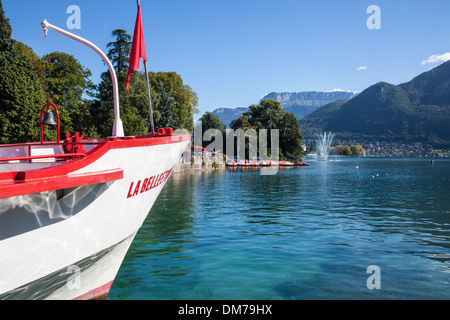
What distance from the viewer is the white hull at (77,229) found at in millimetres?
5746

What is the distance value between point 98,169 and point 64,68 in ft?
176

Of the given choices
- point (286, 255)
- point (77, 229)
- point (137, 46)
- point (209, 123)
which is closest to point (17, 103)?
point (137, 46)

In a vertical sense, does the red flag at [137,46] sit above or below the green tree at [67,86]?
below

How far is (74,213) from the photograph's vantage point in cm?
648

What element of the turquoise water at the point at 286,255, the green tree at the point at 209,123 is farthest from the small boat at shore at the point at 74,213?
the green tree at the point at 209,123

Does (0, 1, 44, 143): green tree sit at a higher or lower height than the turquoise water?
higher

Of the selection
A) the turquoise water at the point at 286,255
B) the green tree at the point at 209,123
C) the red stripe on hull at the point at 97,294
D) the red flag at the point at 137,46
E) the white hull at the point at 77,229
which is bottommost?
the turquoise water at the point at 286,255

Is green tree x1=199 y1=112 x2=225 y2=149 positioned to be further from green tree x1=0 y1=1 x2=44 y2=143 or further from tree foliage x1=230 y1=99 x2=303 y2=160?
green tree x1=0 y1=1 x2=44 y2=143

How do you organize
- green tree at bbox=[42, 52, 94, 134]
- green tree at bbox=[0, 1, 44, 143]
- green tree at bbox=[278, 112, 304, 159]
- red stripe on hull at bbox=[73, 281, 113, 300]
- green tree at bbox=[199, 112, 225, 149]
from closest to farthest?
red stripe on hull at bbox=[73, 281, 113, 300] < green tree at bbox=[0, 1, 44, 143] < green tree at bbox=[42, 52, 94, 134] < green tree at bbox=[199, 112, 225, 149] < green tree at bbox=[278, 112, 304, 159]

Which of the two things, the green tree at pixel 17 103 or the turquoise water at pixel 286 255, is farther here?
the green tree at pixel 17 103

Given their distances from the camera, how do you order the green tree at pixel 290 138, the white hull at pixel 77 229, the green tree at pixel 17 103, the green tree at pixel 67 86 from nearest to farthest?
the white hull at pixel 77 229
the green tree at pixel 17 103
the green tree at pixel 67 86
the green tree at pixel 290 138

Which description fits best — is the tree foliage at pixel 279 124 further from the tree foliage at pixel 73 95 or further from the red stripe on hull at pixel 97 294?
the red stripe on hull at pixel 97 294

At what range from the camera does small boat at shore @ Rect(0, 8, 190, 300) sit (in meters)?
5.64

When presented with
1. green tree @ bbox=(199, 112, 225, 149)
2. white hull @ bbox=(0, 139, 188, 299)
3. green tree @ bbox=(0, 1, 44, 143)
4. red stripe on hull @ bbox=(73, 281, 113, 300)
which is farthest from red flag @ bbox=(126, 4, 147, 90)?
green tree @ bbox=(199, 112, 225, 149)
